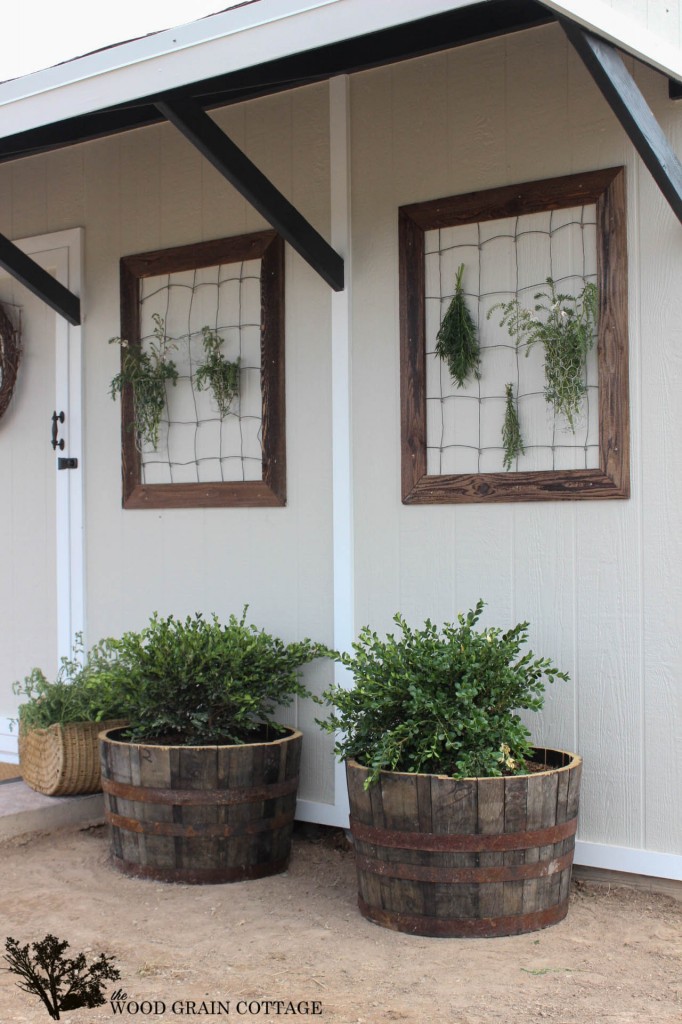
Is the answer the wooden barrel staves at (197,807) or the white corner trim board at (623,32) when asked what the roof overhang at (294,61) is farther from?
the wooden barrel staves at (197,807)

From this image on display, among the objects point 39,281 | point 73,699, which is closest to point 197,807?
point 73,699

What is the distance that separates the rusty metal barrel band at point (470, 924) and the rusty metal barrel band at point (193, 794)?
652 millimetres

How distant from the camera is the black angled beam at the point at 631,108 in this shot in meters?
2.94

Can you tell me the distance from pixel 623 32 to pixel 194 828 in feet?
8.85

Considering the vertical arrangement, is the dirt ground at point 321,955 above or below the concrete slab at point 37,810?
below

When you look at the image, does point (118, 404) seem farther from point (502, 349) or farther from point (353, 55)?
point (502, 349)

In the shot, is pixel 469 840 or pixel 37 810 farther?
pixel 37 810

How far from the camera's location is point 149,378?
15.2 feet

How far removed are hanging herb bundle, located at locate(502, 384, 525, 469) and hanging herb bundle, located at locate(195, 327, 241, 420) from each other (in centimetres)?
121

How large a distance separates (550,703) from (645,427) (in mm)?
933

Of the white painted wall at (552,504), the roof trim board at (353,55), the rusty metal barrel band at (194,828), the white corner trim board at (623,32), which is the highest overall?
the roof trim board at (353,55)

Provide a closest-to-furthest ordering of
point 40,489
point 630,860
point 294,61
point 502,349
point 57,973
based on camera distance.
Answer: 1. point 57,973
2. point 630,860
3. point 502,349
4. point 294,61
5. point 40,489

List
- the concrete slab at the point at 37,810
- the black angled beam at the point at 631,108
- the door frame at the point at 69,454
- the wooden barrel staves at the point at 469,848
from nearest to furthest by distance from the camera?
the black angled beam at the point at 631,108
the wooden barrel staves at the point at 469,848
the concrete slab at the point at 37,810
the door frame at the point at 69,454

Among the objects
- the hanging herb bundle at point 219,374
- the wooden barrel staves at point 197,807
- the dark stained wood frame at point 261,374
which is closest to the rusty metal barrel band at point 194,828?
the wooden barrel staves at point 197,807
